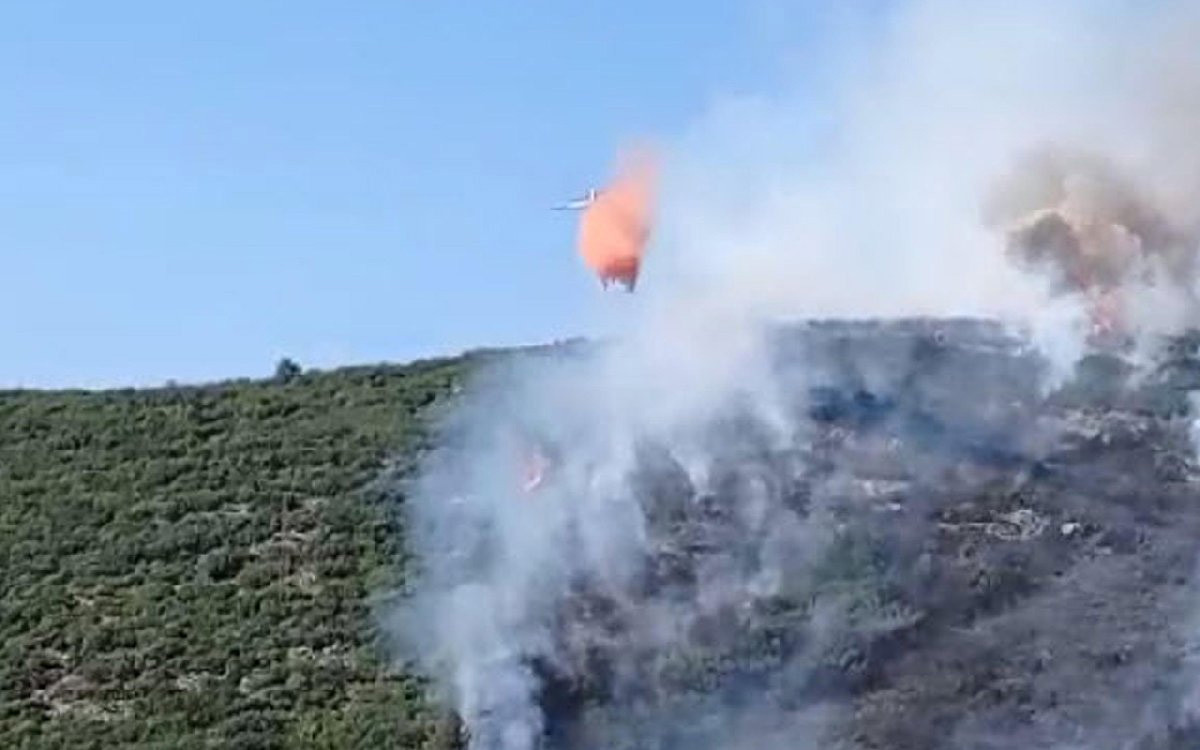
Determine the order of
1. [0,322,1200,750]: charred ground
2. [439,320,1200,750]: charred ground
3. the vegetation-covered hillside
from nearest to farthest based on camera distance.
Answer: [439,320,1200,750]: charred ground < [0,322,1200,750]: charred ground < the vegetation-covered hillside

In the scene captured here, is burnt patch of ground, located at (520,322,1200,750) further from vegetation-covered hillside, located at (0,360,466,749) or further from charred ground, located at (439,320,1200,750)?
vegetation-covered hillside, located at (0,360,466,749)

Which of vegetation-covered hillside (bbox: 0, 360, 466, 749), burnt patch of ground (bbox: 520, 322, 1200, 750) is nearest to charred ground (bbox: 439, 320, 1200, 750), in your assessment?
burnt patch of ground (bbox: 520, 322, 1200, 750)

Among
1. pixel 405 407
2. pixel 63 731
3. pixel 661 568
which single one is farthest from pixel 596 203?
pixel 405 407

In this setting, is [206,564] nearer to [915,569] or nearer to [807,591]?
[807,591]

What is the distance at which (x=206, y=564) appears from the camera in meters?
56.0

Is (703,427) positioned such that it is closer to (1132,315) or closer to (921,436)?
(921,436)

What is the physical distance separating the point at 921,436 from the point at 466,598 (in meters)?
7.96

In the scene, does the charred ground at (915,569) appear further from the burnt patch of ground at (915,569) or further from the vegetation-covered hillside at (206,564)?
the vegetation-covered hillside at (206,564)

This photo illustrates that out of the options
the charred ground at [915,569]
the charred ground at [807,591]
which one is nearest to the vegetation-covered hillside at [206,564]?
the charred ground at [807,591]

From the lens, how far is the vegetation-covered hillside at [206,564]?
48031 mm

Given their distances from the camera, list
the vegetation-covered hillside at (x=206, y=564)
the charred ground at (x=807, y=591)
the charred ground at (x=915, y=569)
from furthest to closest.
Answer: the vegetation-covered hillside at (x=206, y=564) < the charred ground at (x=807, y=591) < the charred ground at (x=915, y=569)

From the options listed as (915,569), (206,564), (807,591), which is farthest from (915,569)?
(206,564)

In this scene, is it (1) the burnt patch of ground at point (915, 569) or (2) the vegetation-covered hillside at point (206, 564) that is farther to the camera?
(2) the vegetation-covered hillside at point (206, 564)

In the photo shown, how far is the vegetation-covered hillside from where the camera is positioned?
48031 mm
